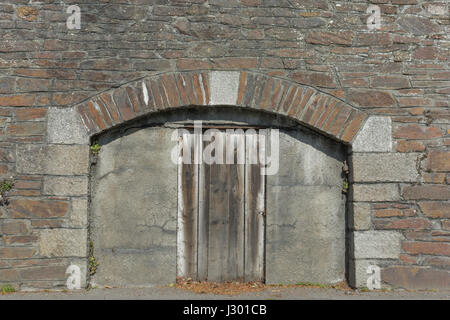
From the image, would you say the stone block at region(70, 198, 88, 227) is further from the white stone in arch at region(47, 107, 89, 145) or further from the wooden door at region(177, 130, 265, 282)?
the wooden door at region(177, 130, 265, 282)

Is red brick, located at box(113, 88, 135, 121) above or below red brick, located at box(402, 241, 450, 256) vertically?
above

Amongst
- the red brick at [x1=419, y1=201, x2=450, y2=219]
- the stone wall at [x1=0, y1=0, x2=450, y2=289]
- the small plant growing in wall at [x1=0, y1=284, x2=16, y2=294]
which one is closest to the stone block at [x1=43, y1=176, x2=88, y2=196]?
the stone wall at [x1=0, y1=0, x2=450, y2=289]

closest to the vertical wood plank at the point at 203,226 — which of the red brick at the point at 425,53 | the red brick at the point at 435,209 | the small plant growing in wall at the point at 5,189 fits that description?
the small plant growing in wall at the point at 5,189

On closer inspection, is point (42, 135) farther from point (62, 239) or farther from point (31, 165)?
point (62, 239)

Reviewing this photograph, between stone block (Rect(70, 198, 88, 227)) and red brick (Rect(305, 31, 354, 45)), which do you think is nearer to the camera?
stone block (Rect(70, 198, 88, 227))

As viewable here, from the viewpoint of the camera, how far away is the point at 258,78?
410 cm

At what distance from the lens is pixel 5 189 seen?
3.94 m

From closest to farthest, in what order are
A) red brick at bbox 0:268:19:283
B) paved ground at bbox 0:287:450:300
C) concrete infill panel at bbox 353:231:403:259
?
paved ground at bbox 0:287:450:300
red brick at bbox 0:268:19:283
concrete infill panel at bbox 353:231:403:259

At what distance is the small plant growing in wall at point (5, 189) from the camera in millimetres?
3936

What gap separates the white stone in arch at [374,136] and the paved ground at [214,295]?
1398mm

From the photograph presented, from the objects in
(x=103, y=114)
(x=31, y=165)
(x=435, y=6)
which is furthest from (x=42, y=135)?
(x=435, y=6)

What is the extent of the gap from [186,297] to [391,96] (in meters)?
2.82

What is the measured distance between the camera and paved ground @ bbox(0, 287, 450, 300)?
150 inches

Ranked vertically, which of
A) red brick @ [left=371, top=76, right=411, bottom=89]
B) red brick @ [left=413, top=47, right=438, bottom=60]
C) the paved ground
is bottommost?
the paved ground
